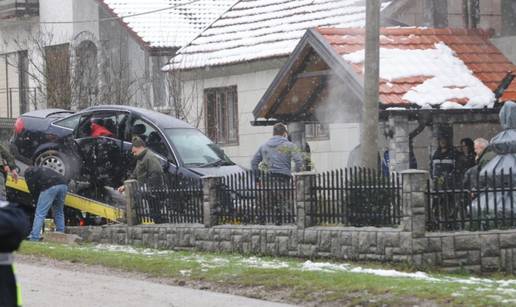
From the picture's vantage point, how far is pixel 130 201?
765 inches

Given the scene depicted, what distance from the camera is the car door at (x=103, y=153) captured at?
21.2m

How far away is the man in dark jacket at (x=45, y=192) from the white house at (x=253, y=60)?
7.71 metres

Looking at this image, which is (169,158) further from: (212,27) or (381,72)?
(212,27)

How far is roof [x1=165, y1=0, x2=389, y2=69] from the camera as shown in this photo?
27.2m

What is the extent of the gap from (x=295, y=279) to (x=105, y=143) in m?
8.30

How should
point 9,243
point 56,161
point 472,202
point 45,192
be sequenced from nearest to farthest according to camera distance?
point 9,243, point 472,202, point 45,192, point 56,161

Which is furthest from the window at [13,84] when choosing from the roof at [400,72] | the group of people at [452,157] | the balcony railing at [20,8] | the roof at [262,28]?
the group of people at [452,157]

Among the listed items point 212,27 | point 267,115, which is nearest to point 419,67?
point 267,115

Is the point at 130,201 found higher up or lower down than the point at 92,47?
lower down

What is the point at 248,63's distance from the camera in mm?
28016

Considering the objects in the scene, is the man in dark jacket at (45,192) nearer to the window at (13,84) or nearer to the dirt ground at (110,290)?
the dirt ground at (110,290)

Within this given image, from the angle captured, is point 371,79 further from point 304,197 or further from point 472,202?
point 472,202

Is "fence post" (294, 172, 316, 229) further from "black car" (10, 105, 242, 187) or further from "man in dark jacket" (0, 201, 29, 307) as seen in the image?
"man in dark jacket" (0, 201, 29, 307)

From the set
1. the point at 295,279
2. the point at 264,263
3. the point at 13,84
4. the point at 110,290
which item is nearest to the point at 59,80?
the point at 13,84
